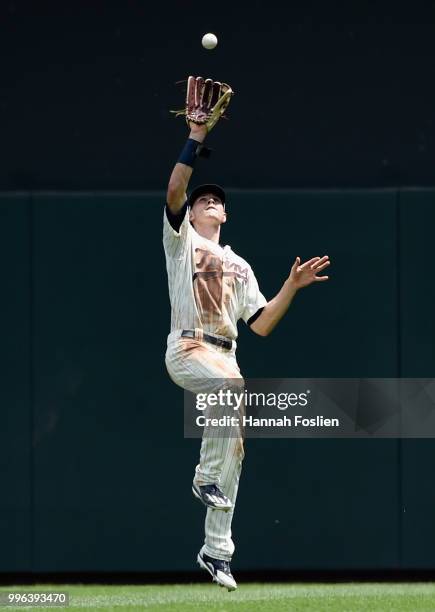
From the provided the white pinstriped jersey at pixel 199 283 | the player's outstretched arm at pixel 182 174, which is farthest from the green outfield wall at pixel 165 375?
the player's outstretched arm at pixel 182 174

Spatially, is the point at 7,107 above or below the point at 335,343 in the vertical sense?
above

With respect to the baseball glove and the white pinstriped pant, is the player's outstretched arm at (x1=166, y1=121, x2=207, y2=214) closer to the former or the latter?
the baseball glove

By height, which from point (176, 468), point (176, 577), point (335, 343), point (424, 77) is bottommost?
point (176, 577)

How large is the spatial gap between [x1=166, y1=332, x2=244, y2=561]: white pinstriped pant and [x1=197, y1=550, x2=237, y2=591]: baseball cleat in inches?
0.9

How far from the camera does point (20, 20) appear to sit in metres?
9.23

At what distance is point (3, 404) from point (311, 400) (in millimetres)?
1845

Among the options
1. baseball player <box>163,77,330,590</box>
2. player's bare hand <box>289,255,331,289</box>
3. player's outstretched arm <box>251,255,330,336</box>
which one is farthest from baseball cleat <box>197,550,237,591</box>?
player's bare hand <box>289,255,331,289</box>

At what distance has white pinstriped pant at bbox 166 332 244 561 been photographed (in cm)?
667

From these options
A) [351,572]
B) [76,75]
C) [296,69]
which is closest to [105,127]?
[76,75]

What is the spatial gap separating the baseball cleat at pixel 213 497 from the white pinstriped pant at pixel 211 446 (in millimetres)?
28

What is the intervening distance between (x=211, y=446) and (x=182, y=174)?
1226mm

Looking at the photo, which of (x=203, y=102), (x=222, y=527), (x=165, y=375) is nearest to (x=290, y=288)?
(x=203, y=102)

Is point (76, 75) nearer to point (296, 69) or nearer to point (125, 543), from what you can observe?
point (296, 69)

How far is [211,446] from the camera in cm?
669
